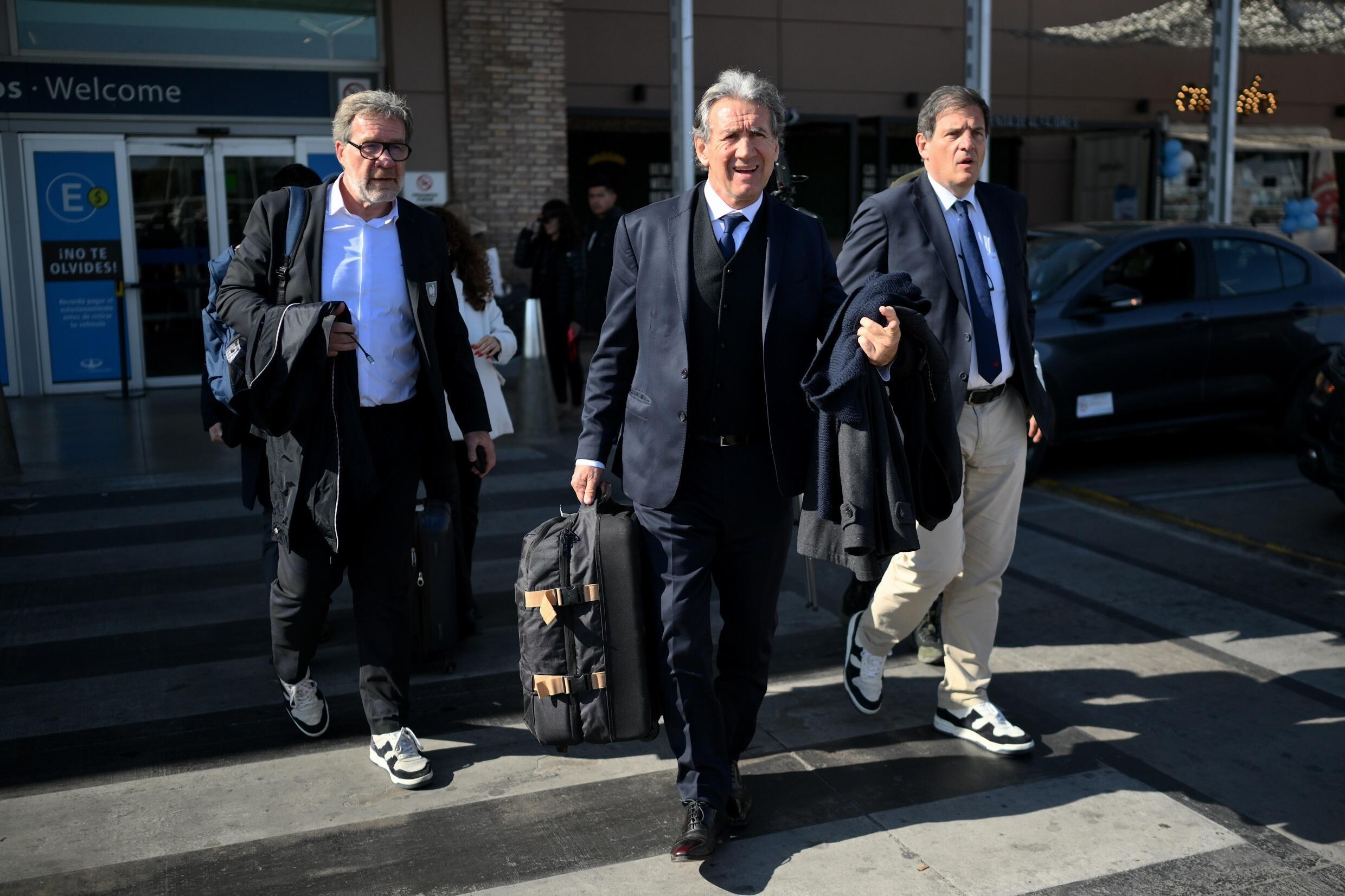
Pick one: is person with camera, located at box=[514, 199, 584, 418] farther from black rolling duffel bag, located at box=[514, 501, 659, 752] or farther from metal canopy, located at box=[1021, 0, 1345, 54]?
metal canopy, located at box=[1021, 0, 1345, 54]

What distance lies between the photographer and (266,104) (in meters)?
13.7

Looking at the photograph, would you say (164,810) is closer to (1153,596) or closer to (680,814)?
(680,814)

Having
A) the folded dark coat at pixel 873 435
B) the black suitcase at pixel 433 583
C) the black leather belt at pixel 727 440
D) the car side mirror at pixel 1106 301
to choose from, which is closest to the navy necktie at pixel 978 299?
the folded dark coat at pixel 873 435

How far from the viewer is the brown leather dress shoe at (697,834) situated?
347cm

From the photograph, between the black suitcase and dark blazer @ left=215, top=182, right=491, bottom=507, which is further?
the black suitcase

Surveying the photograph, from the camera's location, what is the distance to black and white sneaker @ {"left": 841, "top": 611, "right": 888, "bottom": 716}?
4.48 metres

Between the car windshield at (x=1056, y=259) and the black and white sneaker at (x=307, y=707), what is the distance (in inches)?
230

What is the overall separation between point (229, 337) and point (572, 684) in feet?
6.67

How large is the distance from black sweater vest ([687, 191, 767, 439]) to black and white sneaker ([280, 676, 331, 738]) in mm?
1805

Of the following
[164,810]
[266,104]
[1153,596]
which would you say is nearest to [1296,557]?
[1153,596]

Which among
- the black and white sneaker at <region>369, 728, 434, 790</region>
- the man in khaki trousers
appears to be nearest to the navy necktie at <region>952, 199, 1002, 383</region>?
the man in khaki trousers

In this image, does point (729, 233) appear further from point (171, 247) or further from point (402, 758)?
point (171, 247)

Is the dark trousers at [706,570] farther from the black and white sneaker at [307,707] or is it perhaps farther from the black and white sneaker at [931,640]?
the black and white sneaker at [931,640]

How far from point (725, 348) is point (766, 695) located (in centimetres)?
181
